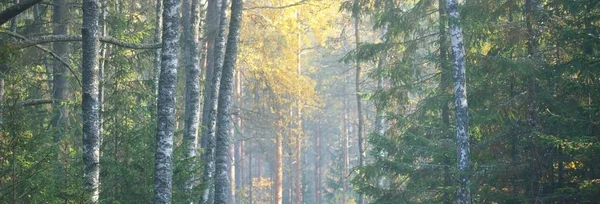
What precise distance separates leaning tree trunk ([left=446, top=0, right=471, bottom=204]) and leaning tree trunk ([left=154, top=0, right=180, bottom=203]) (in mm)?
Answer: 6157

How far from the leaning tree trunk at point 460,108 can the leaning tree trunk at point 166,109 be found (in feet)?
20.2

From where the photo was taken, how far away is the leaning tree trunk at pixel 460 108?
13586 mm

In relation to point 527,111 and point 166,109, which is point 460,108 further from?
point 166,109

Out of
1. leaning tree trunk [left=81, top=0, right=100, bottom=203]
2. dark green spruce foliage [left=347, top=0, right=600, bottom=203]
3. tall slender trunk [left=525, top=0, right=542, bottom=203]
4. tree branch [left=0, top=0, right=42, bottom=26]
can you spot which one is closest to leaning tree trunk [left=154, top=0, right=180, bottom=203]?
leaning tree trunk [left=81, top=0, right=100, bottom=203]

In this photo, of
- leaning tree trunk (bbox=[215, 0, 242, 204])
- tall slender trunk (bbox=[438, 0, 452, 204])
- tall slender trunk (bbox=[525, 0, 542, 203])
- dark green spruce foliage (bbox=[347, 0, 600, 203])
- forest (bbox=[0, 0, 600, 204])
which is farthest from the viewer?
leaning tree trunk (bbox=[215, 0, 242, 204])

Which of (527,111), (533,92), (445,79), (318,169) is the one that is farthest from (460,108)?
(318,169)

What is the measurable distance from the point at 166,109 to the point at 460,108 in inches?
259

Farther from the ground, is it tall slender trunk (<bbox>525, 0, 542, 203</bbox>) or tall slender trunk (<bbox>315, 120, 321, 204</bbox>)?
tall slender trunk (<bbox>525, 0, 542, 203</bbox>)

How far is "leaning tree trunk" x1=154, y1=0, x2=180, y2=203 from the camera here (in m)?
11.2

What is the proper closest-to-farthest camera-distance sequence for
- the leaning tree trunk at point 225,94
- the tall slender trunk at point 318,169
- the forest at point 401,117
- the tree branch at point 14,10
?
1. the tree branch at point 14,10
2. the forest at point 401,117
3. the leaning tree trunk at point 225,94
4. the tall slender trunk at point 318,169

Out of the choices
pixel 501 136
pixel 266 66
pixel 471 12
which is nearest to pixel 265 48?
pixel 266 66

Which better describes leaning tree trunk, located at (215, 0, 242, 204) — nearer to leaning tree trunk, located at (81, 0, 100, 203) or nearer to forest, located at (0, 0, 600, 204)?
forest, located at (0, 0, 600, 204)

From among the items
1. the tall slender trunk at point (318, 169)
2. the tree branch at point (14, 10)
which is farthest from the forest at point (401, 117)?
the tall slender trunk at point (318, 169)

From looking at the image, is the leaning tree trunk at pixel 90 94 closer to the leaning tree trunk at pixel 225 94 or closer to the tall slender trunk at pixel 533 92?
the leaning tree trunk at pixel 225 94
